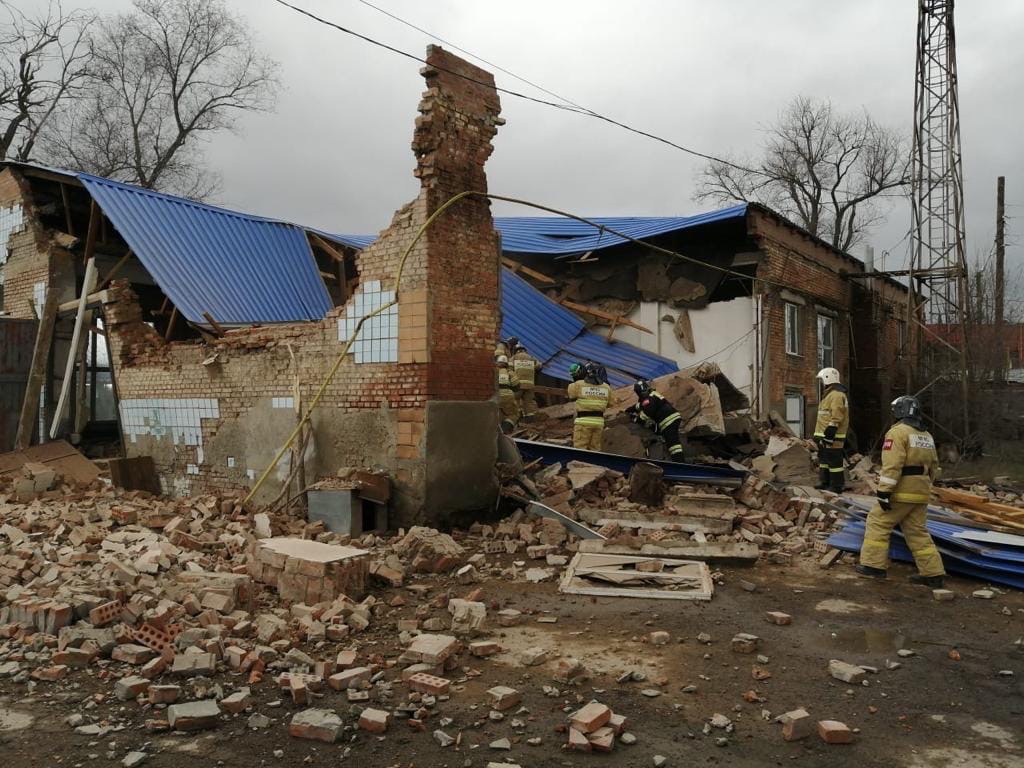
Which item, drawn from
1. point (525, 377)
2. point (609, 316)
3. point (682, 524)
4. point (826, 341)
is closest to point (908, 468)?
point (682, 524)

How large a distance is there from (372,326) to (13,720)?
522cm

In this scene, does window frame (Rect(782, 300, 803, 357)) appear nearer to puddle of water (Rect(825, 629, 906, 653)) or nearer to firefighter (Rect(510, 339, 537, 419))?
firefighter (Rect(510, 339, 537, 419))

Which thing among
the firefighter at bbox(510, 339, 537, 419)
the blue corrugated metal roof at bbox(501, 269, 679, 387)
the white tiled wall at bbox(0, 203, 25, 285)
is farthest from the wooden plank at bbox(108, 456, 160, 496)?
the blue corrugated metal roof at bbox(501, 269, 679, 387)

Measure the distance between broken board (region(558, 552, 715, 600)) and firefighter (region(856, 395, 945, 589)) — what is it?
159 cm

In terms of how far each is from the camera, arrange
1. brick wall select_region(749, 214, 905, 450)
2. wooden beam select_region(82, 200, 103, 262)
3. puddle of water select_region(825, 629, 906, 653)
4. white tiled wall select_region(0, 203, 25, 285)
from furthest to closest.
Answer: brick wall select_region(749, 214, 905, 450) → white tiled wall select_region(0, 203, 25, 285) → wooden beam select_region(82, 200, 103, 262) → puddle of water select_region(825, 629, 906, 653)

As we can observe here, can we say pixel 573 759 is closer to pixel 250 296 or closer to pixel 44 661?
pixel 44 661

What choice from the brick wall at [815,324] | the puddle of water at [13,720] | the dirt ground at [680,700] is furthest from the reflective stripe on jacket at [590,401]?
the puddle of water at [13,720]

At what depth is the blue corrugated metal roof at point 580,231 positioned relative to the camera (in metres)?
14.6

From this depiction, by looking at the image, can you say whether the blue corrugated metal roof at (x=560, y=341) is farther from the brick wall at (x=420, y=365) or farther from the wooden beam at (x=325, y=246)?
the brick wall at (x=420, y=365)

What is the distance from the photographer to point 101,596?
5328 millimetres

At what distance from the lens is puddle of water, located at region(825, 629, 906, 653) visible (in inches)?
203

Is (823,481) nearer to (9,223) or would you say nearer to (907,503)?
(907,503)

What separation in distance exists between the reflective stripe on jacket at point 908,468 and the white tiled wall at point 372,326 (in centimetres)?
489

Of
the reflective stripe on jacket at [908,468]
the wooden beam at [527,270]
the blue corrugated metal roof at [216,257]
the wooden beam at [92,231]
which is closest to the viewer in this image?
the reflective stripe on jacket at [908,468]
